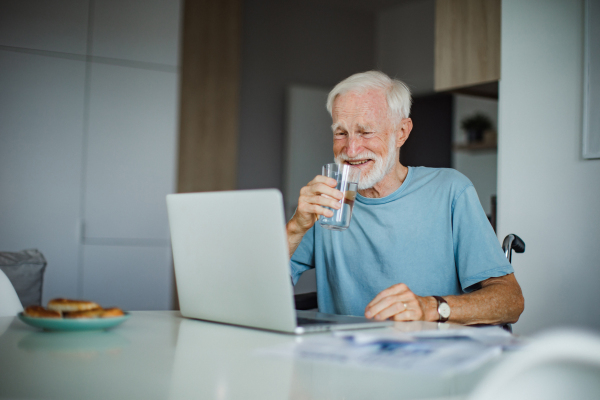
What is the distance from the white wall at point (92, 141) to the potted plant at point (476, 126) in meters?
2.87

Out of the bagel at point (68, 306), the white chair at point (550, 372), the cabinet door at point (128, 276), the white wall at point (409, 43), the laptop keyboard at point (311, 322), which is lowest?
the cabinet door at point (128, 276)

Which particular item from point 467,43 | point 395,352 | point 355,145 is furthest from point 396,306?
point 467,43

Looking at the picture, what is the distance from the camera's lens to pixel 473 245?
163cm

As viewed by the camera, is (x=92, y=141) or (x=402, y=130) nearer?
(x=402, y=130)

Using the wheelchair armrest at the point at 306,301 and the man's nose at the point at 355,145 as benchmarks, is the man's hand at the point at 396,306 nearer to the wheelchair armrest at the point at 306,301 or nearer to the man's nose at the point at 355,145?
the wheelchair armrest at the point at 306,301

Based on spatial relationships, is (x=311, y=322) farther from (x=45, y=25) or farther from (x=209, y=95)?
(x=209, y=95)

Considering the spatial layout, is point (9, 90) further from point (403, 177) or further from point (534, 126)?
point (534, 126)

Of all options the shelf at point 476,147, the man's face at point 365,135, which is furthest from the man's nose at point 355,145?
the shelf at point 476,147

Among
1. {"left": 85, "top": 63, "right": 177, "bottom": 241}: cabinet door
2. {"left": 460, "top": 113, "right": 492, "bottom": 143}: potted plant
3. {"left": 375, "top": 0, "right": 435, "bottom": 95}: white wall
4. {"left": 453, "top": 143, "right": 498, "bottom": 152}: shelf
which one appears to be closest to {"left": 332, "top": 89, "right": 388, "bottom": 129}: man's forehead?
{"left": 85, "top": 63, "right": 177, "bottom": 241}: cabinet door

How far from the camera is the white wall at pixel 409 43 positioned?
505 centimetres

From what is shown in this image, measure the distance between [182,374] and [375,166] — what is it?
1216 mm

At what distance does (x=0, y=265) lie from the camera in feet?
6.41

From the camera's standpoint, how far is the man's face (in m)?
1.83

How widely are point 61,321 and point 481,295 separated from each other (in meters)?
1.00
